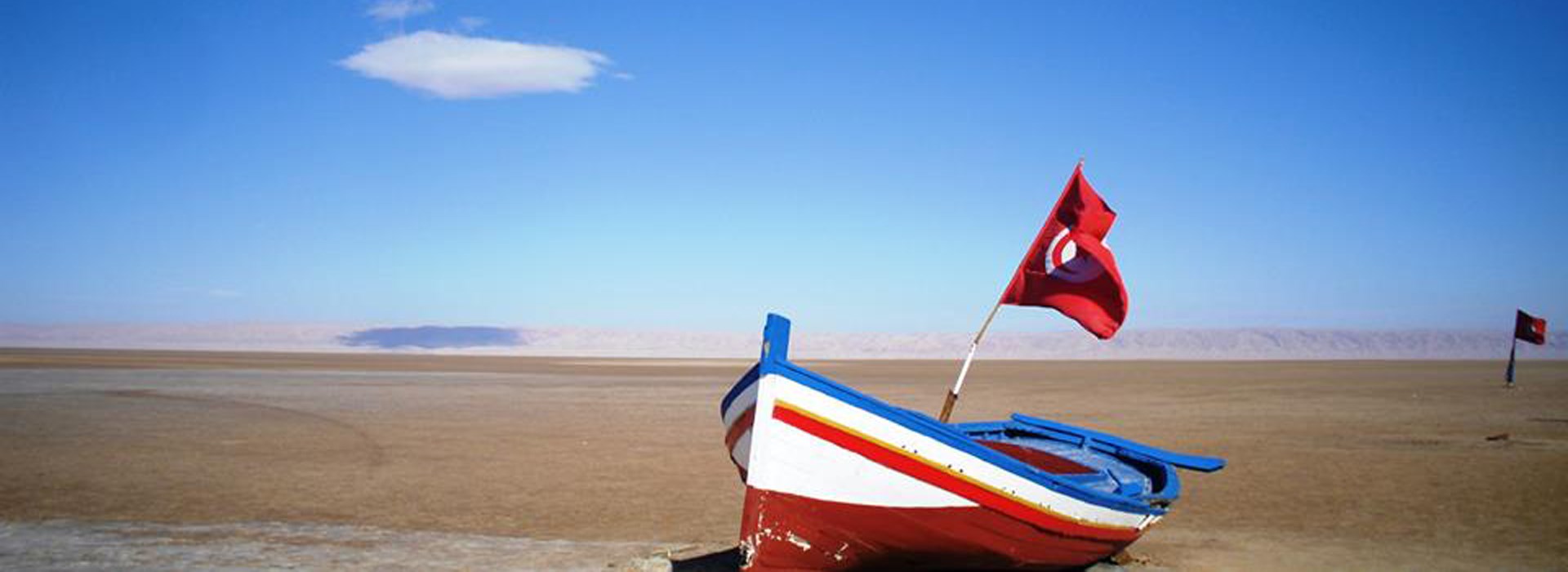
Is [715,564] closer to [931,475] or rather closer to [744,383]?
[744,383]

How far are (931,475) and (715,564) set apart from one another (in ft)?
8.93

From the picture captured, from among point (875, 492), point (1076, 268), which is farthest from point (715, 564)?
point (1076, 268)

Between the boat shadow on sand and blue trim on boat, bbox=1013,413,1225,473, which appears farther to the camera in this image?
blue trim on boat, bbox=1013,413,1225,473

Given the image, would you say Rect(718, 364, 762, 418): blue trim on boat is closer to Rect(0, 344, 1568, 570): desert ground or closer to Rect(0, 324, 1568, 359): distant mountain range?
Rect(0, 344, 1568, 570): desert ground

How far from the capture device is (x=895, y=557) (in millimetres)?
7941

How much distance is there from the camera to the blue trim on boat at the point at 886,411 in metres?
7.20

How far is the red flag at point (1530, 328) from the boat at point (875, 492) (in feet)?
106

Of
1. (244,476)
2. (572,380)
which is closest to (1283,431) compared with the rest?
(244,476)

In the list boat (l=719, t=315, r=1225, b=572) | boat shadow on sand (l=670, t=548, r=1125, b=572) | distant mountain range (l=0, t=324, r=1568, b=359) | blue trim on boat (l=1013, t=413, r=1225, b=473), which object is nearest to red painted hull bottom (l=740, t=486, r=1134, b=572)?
boat (l=719, t=315, r=1225, b=572)

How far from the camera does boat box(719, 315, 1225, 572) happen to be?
7273mm

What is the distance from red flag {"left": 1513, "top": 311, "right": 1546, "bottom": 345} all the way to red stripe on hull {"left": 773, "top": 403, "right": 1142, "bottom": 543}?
3234cm

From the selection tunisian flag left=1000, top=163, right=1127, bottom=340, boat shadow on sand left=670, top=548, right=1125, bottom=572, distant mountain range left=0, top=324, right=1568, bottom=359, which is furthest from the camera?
distant mountain range left=0, top=324, right=1568, bottom=359

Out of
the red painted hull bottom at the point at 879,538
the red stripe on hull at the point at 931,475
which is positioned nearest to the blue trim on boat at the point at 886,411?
the red stripe on hull at the point at 931,475

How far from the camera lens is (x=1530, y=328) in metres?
34.3
